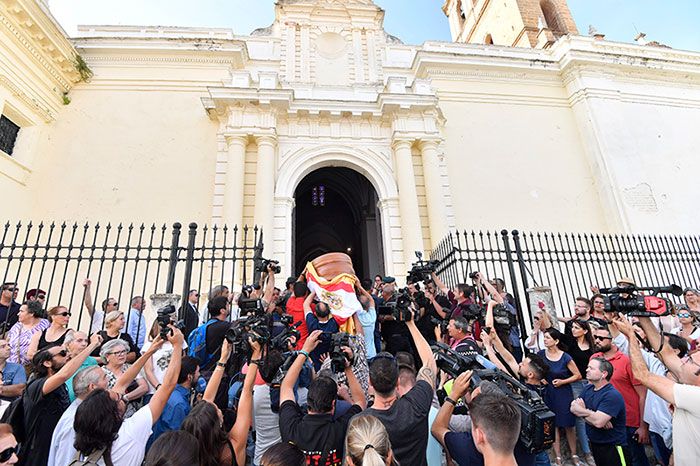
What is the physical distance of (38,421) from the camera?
267 centimetres

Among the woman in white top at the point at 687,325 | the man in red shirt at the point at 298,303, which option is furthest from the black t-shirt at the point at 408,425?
the woman in white top at the point at 687,325

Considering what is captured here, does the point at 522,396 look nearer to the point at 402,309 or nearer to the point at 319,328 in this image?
the point at 402,309

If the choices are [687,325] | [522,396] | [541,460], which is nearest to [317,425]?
[522,396]

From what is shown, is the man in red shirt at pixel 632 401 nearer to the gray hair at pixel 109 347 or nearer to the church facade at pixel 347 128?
the gray hair at pixel 109 347

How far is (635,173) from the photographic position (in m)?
12.2

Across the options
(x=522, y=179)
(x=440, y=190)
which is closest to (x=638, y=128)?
(x=522, y=179)

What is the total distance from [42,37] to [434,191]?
1214 cm

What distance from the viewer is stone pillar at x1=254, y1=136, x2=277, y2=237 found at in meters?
9.73

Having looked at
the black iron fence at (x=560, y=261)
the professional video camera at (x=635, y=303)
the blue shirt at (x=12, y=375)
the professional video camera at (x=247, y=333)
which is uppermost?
the black iron fence at (x=560, y=261)

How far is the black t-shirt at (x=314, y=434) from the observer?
2.20m

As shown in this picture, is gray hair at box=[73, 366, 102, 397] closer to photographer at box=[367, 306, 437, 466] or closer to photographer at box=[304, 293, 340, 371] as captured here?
photographer at box=[304, 293, 340, 371]

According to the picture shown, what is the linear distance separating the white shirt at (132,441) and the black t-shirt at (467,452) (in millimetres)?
1995

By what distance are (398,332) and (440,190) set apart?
21.6ft

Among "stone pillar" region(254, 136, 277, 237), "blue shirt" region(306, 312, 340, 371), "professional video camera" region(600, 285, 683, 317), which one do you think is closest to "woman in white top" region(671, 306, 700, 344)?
"professional video camera" region(600, 285, 683, 317)
